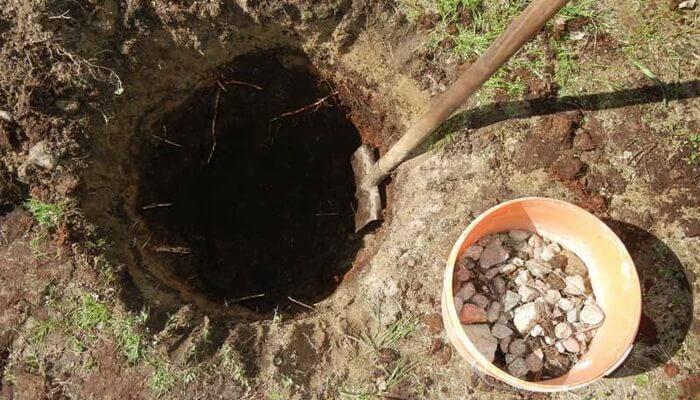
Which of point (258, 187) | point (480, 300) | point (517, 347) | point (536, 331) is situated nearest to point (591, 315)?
point (536, 331)

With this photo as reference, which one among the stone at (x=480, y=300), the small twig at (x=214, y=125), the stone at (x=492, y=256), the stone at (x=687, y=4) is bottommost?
the stone at (x=480, y=300)

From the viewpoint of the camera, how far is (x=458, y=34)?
233cm

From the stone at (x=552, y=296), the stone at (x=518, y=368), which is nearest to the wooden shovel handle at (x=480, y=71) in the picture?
the stone at (x=552, y=296)

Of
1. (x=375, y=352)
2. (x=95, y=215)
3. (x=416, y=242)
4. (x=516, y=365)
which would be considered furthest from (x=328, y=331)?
(x=95, y=215)

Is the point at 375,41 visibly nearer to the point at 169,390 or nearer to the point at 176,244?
the point at 176,244

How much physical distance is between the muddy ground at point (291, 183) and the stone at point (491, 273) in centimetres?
19

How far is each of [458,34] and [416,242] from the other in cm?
101

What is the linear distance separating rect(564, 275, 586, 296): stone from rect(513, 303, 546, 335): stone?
0.15 metres

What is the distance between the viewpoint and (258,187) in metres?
2.69

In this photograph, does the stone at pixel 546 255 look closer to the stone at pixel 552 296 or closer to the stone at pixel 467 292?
the stone at pixel 552 296

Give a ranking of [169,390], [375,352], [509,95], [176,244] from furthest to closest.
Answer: [176,244], [509,95], [375,352], [169,390]

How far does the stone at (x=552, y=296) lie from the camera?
2.11m

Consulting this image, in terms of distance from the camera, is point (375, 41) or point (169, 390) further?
point (375, 41)

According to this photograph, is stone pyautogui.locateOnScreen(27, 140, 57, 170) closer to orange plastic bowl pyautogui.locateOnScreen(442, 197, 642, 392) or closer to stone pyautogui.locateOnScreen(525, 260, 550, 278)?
orange plastic bowl pyautogui.locateOnScreen(442, 197, 642, 392)
